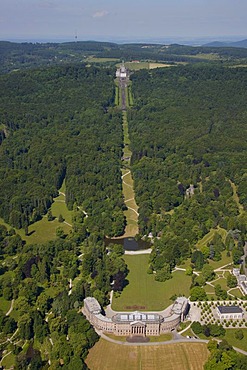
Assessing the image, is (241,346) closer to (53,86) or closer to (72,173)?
(72,173)

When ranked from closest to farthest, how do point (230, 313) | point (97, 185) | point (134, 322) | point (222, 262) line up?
point (134, 322) → point (230, 313) → point (222, 262) → point (97, 185)

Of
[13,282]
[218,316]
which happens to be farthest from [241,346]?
[13,282]

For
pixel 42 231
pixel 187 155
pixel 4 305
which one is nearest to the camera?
pixel 4 305

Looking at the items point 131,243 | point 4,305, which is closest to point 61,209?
point 131,243

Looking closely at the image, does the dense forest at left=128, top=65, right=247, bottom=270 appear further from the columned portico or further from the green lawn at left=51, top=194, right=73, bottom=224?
the columned portico

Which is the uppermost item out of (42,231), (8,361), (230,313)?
(230,313)

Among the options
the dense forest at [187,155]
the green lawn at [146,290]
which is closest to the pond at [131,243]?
the dense forest at [187,155]

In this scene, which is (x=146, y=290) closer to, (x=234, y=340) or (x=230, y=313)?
(x=230, y=313)
